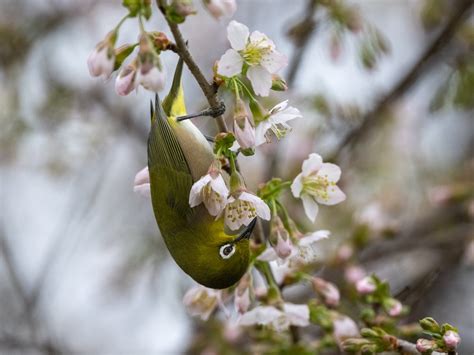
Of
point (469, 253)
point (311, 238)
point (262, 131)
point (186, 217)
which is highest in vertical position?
point (262, 131)

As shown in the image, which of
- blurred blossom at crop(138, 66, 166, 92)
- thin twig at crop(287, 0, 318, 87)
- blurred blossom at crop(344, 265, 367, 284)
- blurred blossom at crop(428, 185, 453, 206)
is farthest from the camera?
blurred blossom at crop(428, 185, 453, 206)

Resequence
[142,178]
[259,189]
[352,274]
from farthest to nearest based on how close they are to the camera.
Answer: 1. [352,274]
2. [142,178]
3. [259,189]

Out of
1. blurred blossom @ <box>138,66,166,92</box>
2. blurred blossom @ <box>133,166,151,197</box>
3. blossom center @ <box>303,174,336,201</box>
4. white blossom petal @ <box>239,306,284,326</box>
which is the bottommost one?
white blossom petal @ <box>239,306,284,326</box>

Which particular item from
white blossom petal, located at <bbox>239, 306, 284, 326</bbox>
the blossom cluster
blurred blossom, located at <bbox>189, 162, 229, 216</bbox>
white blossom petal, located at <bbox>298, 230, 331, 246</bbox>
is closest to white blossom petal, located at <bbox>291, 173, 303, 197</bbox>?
the blossom cluster

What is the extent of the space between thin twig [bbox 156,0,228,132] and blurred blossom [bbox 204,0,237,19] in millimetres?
83

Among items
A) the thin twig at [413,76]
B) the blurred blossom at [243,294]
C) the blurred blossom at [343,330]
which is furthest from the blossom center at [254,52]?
the thin twig at [413,76]

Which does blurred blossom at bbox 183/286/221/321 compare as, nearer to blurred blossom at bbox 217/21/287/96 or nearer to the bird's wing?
the bird's wing

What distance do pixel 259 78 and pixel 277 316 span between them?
2.16 ft

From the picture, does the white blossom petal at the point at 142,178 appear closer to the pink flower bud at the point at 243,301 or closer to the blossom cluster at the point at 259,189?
the blossom cluster at the point at 259,189

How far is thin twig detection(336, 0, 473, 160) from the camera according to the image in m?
3.21

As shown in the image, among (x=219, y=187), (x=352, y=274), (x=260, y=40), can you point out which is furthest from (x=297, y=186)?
(x=352, y=274)

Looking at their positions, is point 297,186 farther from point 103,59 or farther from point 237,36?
point 103,59

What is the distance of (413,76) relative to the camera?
11.1 feet

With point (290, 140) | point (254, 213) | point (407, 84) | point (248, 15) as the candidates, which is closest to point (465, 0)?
point (407, 84)
